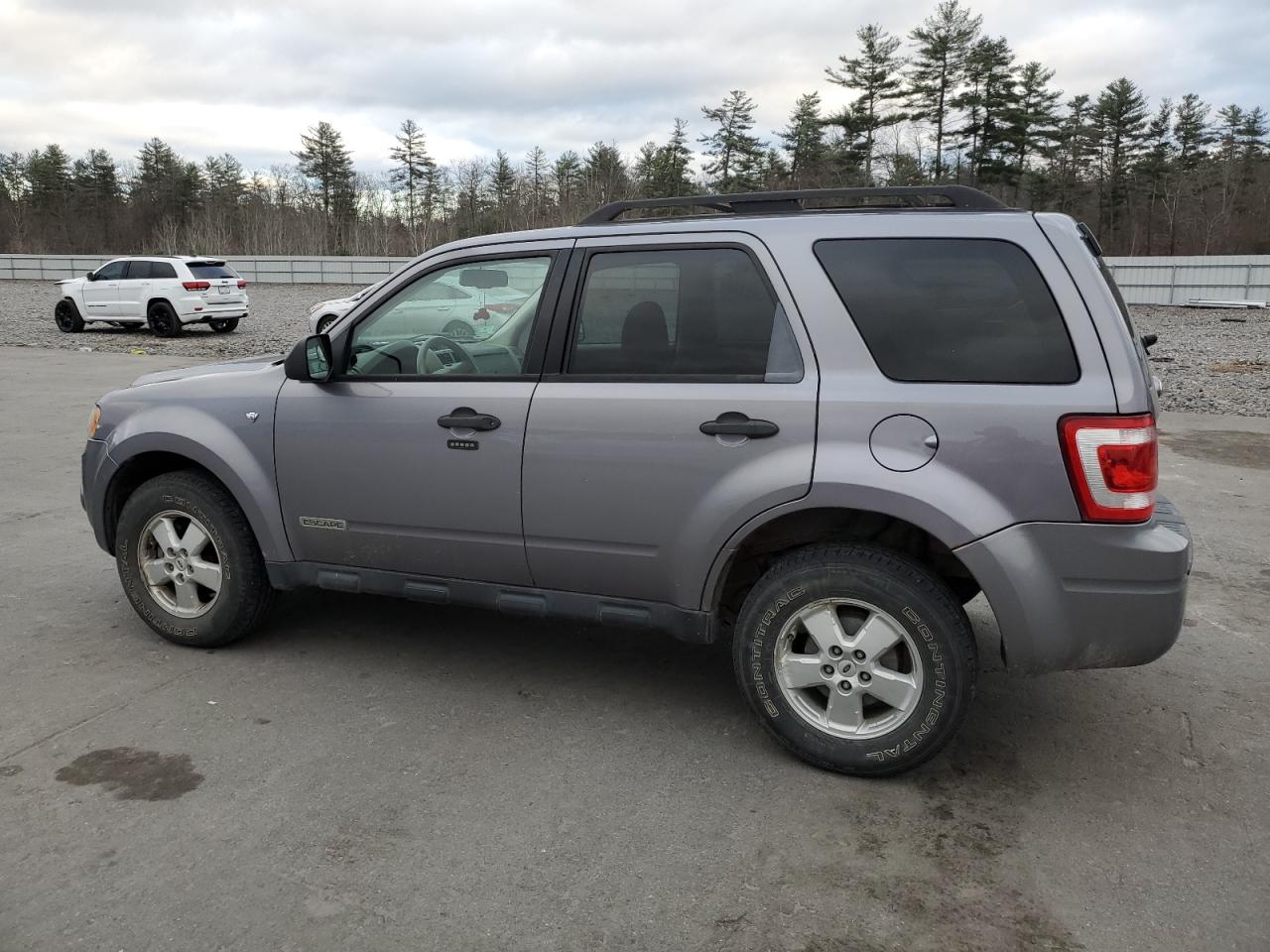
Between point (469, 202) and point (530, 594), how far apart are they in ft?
175

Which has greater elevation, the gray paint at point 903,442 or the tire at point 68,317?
the tire at point 68,317

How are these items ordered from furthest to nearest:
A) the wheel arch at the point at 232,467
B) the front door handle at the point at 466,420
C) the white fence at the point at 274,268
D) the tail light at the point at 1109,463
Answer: the white fence at the point at 274,268, the wheel arch at the point at 232,467, the front door handle at the point at 466,420, the tail light at the point at 1109,463

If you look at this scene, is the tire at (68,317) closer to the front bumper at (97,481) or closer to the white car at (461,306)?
the front bumper at (97,481)

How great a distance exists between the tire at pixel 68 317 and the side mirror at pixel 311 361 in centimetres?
2176

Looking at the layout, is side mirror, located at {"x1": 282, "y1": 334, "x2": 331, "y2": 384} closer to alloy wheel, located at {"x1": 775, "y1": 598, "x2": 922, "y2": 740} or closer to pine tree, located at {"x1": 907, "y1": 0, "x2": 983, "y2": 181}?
alloy wheel, located at {"x1": 775, "y1": 598, "x2": 922, "y2": 740}

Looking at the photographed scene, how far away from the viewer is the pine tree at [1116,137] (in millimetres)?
57844

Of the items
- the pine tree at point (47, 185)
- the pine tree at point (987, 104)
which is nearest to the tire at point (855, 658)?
the pine tree at point (987, 104)

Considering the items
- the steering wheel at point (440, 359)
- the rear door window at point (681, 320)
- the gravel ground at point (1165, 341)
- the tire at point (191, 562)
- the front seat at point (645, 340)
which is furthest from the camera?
the gravel ground at point (1165, 341)

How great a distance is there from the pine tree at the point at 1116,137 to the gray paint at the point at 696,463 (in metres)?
62.8

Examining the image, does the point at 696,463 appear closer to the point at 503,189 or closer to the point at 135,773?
the point at 135,773

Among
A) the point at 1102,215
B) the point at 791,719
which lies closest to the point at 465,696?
the point at 791,719

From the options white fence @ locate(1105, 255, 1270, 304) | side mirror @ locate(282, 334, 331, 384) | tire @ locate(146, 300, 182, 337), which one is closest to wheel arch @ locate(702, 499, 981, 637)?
side mirror @ locate(282, 334, 331, 384)

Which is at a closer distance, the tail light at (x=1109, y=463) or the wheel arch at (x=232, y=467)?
the tail light at (x=1109, y=463)

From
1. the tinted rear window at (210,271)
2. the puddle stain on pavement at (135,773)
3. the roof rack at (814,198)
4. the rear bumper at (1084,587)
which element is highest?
the tinted rear window at (210,271)
